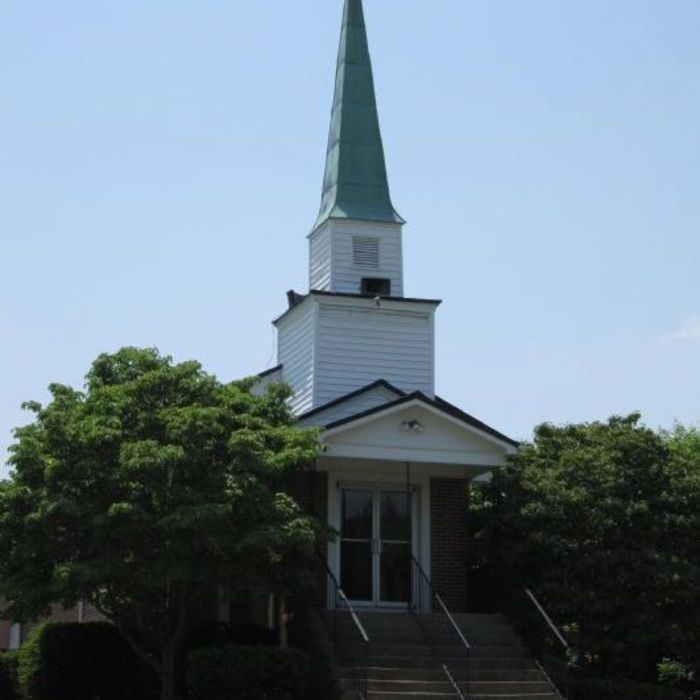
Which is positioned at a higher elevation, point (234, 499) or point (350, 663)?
point (234, 499)

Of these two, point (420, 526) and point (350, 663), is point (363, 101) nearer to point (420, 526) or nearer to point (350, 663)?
point (420, 526)

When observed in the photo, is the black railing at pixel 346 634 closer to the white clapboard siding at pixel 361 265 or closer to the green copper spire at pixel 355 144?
the white clapboard siding at pixel 361 265

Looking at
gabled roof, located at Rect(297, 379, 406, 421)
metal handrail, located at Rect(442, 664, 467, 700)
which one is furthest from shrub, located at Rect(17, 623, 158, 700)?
gabled roof, located at Rect(297, 379, 406, 421)

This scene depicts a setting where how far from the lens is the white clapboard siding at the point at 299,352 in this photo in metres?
25.8

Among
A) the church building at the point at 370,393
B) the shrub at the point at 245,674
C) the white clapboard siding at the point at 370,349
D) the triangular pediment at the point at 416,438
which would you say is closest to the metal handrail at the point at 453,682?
the shrub at the point at 245,674

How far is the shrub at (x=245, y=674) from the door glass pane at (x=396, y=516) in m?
5.25

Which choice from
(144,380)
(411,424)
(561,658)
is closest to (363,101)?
(411,424)

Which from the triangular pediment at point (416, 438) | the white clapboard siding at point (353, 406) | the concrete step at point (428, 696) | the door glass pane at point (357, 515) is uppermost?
the white clapboard siding at point (353, 406)

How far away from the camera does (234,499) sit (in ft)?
61.8

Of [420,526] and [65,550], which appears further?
[420,526]

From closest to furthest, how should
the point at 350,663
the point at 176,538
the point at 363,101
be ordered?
1. the point at 176,538
2. the point at 350,663
3. the point at 363,101

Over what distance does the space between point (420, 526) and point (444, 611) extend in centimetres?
225

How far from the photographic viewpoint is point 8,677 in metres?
23.3

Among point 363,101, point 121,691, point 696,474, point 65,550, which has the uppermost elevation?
point 363,101
